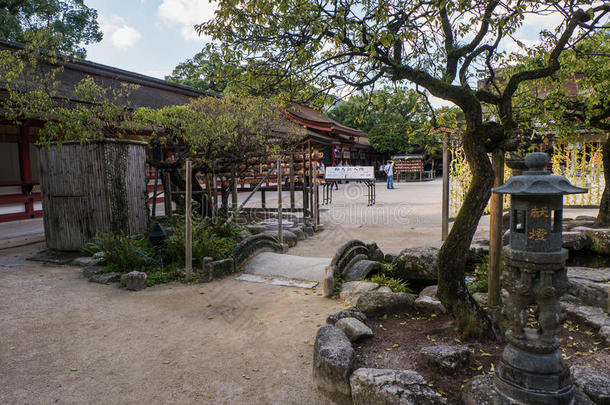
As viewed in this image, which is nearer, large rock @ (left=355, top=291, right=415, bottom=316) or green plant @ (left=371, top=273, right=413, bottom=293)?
large rock @ (left=355, top=291, right=415, bottom=316)

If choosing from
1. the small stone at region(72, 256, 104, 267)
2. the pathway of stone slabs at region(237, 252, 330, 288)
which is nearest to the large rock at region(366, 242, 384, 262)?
the pathway of stone slabs at region(237, 252, 330, 288)

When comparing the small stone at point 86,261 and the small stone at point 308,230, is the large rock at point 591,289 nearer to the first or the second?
the small stone at point 308,230

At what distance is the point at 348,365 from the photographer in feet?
9.28

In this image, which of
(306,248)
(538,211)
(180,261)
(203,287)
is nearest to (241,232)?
(306,248)

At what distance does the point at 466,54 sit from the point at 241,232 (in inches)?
220

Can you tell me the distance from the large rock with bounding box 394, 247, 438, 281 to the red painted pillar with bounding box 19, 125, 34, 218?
11.5 metres

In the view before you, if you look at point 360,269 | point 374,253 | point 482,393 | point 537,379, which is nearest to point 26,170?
point 374,253

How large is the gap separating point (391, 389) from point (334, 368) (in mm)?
498

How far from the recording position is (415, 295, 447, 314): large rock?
12.9 feet

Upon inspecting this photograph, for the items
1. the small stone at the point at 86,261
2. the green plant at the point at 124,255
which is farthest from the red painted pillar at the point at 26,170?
the green plant at the point at 124,255

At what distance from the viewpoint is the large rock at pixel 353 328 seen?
3.40 metres

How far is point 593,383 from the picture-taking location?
2490 millimetres

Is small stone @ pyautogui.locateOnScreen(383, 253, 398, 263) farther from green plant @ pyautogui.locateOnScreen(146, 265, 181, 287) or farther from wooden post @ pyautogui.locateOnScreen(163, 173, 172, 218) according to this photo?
wooden post @ pyautogui.locateOnScreen(163, 173, 172, 218)

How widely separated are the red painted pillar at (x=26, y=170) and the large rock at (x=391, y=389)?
12.7 metres
